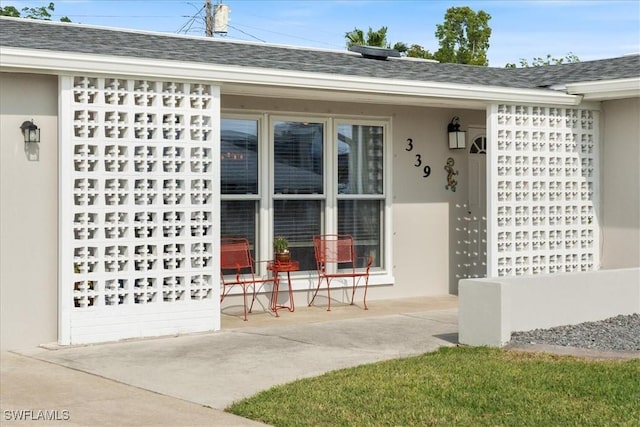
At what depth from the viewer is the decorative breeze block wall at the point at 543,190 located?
39.5ft

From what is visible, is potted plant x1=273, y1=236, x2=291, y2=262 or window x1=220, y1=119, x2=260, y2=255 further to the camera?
window x1=220, y1=119, x2=260, y2=255

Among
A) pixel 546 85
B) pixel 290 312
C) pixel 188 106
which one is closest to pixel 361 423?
pixel 188 106

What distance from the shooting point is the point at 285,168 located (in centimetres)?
1181

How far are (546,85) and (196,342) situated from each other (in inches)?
249

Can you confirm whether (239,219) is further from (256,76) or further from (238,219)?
(256,76)

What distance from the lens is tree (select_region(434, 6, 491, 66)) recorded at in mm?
47438

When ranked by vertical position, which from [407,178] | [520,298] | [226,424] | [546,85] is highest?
[546,85]

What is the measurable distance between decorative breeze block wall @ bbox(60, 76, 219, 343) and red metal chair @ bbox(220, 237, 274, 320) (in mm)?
953

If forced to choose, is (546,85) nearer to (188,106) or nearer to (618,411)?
(188,106)

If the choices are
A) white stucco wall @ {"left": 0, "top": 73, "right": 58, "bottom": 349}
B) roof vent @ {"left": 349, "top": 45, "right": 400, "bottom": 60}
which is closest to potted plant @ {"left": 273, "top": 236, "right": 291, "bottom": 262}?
white stucco wall @ {"left": 0, "top": 73, "right": 58, "bottom": 349}

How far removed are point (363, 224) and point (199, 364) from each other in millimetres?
4914

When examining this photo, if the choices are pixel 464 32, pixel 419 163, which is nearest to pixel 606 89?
pixel 419 163

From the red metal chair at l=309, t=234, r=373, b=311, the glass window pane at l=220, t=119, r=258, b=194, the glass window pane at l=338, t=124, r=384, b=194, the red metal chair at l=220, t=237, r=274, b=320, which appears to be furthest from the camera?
the glass window pane at l=338, t=124, r=384, b=194

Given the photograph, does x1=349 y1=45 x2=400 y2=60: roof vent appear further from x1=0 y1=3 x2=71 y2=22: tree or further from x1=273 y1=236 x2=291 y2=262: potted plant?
x1=0 y1=3 x2=71 y2=22: tree
